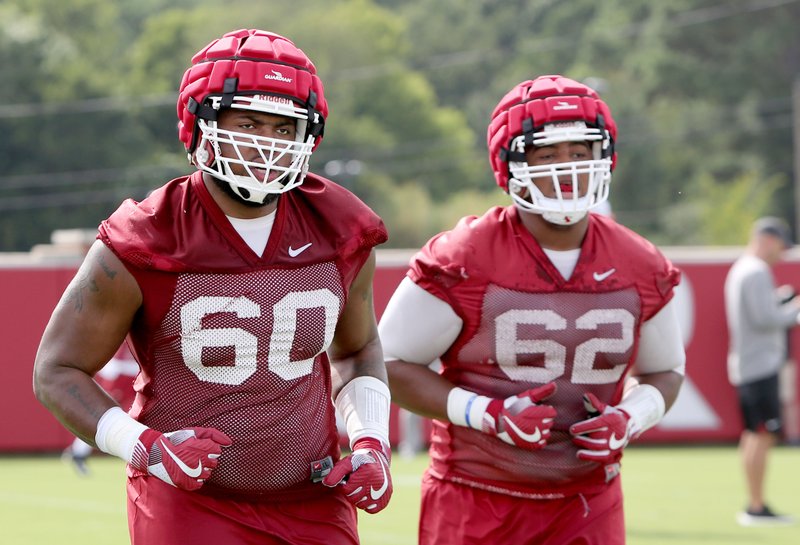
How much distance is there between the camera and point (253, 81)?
12.0ft

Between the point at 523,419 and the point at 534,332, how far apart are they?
286 millimetres

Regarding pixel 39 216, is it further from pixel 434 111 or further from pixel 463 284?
pixel 463 284

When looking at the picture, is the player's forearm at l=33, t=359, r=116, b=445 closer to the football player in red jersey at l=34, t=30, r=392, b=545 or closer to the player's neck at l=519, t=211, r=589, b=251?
the football player in red jersey at l=34, t=30, r=392, b=545

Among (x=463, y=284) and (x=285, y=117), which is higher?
(x=285, y=117)

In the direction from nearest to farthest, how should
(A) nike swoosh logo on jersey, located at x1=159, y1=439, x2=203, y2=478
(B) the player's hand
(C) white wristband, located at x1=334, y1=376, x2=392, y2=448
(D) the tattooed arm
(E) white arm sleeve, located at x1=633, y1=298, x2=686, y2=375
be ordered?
(A) nike swoosh logo on jersey, located at x1=159, y1=439, x2=203, y2=478 → (D) the tattooed arm → (C) white wristband, located at x1=334, y1=376, x2=392, y2=448 → (B) the player's hand → (E) white arm sleeve, located at x1=633, y1=298, x2=686, y2=375

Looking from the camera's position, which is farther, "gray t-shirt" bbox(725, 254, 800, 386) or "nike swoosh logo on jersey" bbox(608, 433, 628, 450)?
"gray t-shirt" bbox(725, 254, 800, 386)

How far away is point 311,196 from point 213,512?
0.83m

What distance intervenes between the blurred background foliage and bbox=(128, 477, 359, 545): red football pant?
33810 millimetres

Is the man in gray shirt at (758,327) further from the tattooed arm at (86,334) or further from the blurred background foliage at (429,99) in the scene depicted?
the blurred background foliage at (429,99)

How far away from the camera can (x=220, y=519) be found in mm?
3746

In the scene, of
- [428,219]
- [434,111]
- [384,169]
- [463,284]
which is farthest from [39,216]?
[463,284]

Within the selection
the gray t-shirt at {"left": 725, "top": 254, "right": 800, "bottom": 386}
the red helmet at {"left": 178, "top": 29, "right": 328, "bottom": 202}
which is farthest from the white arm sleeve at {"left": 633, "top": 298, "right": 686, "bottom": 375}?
the gray t-shirt at {"left": 725, "top": 254, "right": 800, "bottom": 386}

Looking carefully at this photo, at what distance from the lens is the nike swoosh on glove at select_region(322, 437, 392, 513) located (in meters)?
3.67

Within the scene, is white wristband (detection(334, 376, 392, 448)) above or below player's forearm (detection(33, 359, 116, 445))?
below
